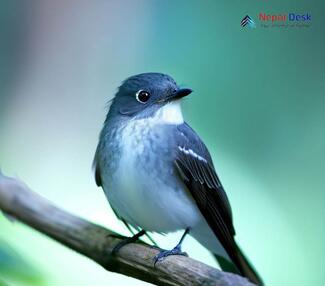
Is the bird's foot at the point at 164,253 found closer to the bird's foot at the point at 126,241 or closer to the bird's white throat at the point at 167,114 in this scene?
the bird's foot at the point at 126,241

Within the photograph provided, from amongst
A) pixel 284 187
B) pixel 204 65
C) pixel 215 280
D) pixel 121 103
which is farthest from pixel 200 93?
pixel 215 280

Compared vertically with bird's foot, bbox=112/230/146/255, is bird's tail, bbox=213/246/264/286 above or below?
below

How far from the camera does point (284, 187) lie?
1.30 m

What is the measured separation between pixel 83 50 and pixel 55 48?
8 cm


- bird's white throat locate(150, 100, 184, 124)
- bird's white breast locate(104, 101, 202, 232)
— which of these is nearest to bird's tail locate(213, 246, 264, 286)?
bird's white breast locate(104, 101, 202, 232)

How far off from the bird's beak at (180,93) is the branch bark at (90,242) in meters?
0.36

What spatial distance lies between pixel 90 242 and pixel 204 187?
312mm

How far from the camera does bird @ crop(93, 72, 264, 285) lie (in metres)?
1.16

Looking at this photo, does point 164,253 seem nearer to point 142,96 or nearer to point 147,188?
point 147,188

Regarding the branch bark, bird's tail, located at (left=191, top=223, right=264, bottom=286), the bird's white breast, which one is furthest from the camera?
bird's tail, located at (left=191, top=223, right=264, bottom=286)

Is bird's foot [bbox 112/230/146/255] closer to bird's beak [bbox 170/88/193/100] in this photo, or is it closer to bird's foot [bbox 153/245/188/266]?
bird's foot [bbox 153/245/188/266]

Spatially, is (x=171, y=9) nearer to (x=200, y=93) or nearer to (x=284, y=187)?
(x=200, y=93)

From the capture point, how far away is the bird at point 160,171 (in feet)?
3.81
